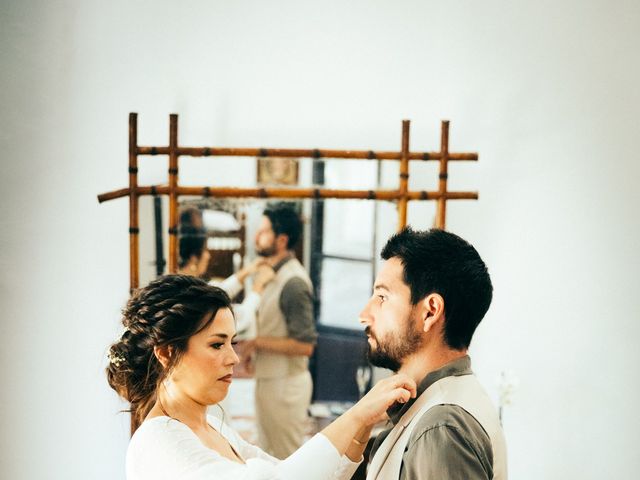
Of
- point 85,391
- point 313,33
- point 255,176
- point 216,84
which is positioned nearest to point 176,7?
point 216,84

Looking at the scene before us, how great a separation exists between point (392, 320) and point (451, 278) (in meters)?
0.17

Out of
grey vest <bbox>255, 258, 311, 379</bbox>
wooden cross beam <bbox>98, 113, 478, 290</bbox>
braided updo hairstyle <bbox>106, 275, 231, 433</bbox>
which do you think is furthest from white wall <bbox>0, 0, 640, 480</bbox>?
braided updo hairstyle <bbox>106, 275, 231, 433</bbox>

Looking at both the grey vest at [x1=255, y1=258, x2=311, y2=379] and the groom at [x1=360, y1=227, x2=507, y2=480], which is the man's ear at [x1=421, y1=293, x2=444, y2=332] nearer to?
the groom at [x1=360, y1=227, x2=507, y2=480]

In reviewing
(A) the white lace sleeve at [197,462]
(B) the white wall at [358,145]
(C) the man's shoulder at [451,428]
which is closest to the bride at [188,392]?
(A) the white lace sleeve at [197,462]

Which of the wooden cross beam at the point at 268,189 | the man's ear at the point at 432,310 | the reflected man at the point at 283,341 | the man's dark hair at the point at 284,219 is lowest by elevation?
the reflected man at the point at 283,341

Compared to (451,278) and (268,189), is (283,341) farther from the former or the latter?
(451,278)

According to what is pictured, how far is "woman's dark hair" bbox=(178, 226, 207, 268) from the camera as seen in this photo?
2719mm

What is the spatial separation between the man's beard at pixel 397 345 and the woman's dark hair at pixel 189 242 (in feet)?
4.15

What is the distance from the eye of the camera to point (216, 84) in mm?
2918

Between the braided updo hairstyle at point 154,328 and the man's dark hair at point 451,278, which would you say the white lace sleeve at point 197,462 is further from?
the man's dark hair at point 451,278

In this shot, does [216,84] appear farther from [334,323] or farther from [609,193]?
[609,193]

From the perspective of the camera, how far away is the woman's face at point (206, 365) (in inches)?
65.8

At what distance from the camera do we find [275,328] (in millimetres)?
2740

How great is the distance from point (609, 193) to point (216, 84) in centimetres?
176
